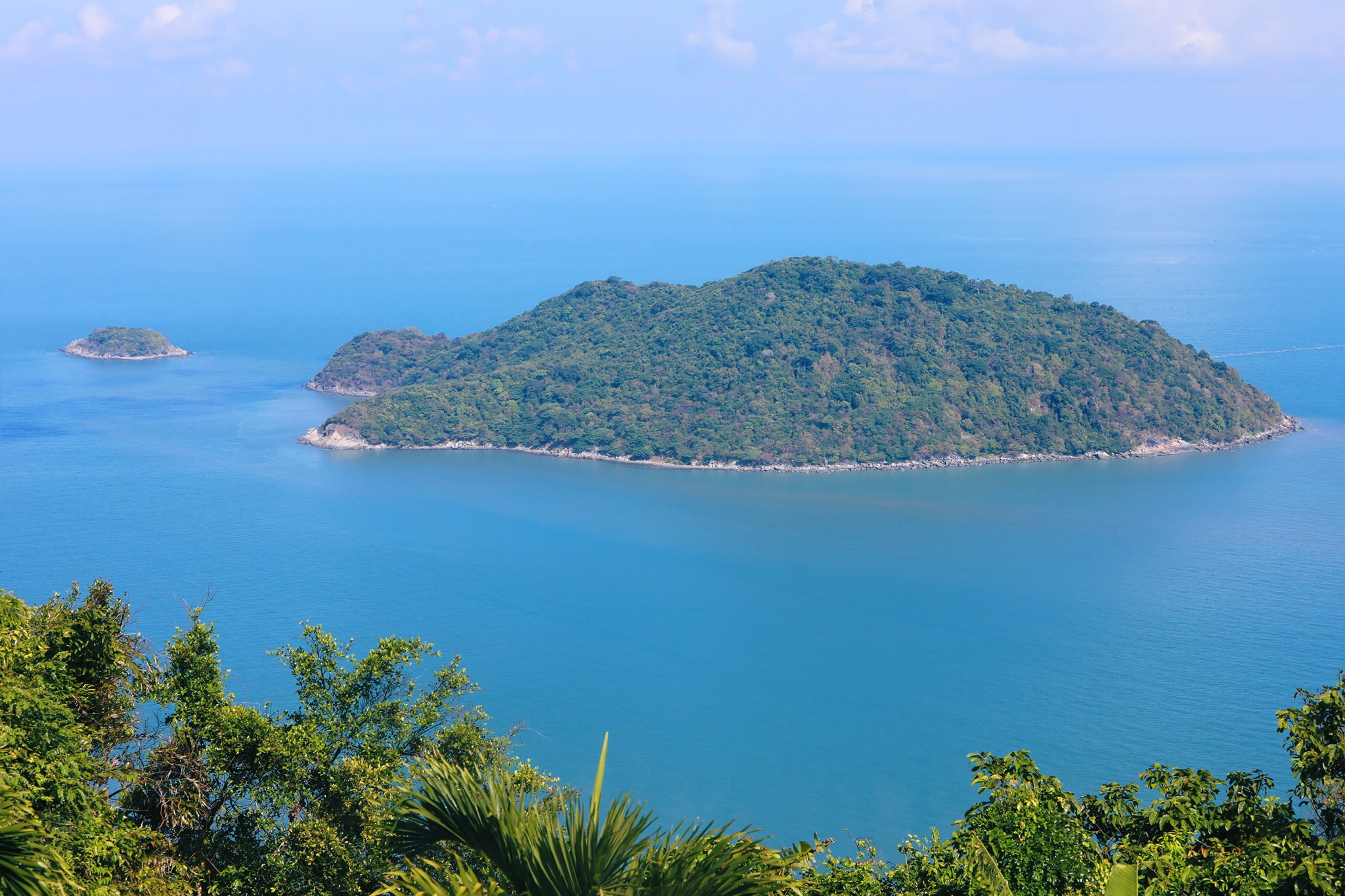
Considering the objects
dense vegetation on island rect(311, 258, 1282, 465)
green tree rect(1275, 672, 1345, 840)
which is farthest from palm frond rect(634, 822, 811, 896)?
dense vegetation on island rect(311, 258, 1282, 465)

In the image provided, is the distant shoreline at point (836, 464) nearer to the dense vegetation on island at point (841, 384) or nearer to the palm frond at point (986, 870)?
the dense vegetation on island at point (841, 384)

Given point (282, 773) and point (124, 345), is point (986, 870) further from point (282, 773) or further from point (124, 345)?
point (124, 345)

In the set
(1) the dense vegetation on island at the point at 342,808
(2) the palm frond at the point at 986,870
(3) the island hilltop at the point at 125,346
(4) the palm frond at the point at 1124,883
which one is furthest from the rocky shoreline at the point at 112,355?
(4) the palm frond at the point at 1124,883

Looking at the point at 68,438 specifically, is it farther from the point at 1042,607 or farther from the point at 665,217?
the point at 665,217

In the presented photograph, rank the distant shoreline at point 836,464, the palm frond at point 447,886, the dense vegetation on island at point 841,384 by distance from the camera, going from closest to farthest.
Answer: the palm frond at point 447,886, the distant shoreline at point 836,464, the dense vegetation on island at point 841,384

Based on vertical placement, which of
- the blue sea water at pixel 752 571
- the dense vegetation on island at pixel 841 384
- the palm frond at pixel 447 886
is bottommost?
the blue sea water at pixel 752 571

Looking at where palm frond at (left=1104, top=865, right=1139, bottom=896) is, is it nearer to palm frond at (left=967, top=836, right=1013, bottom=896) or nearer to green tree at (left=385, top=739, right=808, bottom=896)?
palm frond at (left=967, top=836, right=1013, bottom=896)

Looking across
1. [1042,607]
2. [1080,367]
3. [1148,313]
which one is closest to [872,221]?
[1148,313]
